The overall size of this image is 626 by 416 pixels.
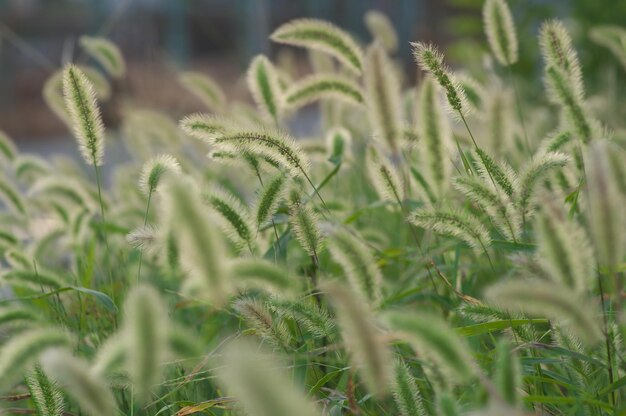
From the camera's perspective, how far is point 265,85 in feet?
7.70

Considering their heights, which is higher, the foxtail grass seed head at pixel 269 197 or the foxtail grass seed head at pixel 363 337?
the foxtail grass seed head at pixel 269 197

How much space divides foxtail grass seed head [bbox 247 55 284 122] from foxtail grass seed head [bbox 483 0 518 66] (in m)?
0.61

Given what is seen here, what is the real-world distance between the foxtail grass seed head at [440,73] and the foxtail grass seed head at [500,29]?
55 centimetres

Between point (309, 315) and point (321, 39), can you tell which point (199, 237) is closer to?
point (309, 315)

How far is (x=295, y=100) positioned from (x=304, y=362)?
0.85 metres

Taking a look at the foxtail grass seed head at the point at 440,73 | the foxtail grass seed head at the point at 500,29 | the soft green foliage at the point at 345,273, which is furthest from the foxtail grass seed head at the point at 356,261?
the foxtail grass seed head at the point at 500,29

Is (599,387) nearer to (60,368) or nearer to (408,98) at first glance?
(60,368)

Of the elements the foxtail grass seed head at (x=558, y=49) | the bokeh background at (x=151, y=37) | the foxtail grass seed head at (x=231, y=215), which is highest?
the bokeh background at (x=151, y=37)

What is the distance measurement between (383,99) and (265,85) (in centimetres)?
46

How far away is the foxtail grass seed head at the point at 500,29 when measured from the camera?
2252 mm

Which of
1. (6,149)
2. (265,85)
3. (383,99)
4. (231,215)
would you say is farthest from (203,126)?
(6,149)

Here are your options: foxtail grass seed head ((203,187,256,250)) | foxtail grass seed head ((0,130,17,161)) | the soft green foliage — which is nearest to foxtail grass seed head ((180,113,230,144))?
the soft green foliage

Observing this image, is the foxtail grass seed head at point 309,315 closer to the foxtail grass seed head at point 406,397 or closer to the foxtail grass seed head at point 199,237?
the foxtail grass seed head at point 406,397

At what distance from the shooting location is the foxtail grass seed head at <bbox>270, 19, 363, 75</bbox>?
89.8 inches
